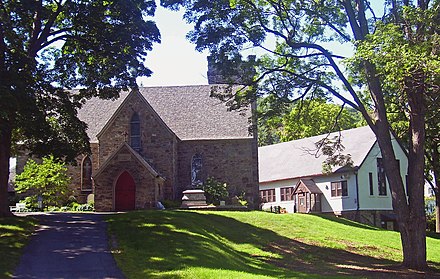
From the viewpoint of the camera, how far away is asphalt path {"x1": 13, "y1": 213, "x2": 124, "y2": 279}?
1374 cm

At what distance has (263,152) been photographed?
55.6 metres

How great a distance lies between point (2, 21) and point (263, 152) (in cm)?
3828

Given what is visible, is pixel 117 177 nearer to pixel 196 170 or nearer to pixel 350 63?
pixel 196 170

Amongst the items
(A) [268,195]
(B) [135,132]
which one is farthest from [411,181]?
(A) [268,195]

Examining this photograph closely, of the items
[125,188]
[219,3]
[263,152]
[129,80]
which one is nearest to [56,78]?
[129,80]

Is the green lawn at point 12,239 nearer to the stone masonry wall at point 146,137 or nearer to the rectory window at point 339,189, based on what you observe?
the stone masonry wall at point 146,137

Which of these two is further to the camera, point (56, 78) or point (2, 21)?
point (56, 78)

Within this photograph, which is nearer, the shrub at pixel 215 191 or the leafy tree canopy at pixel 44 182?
the leafy tree canopy at pixel 44 182

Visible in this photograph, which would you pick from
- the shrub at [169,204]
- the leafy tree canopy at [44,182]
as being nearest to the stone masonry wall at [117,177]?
the shrub at [169,204]

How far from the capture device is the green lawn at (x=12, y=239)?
1437 cm

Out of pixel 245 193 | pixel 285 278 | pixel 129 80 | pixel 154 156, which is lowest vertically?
pixel 285 278

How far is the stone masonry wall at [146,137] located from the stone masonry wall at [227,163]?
2.03 m

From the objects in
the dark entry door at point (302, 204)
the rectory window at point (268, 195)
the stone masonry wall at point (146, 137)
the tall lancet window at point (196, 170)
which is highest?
the stone masonry wall at point (146, 137)

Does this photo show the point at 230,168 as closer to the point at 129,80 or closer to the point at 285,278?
the point at 129,80
